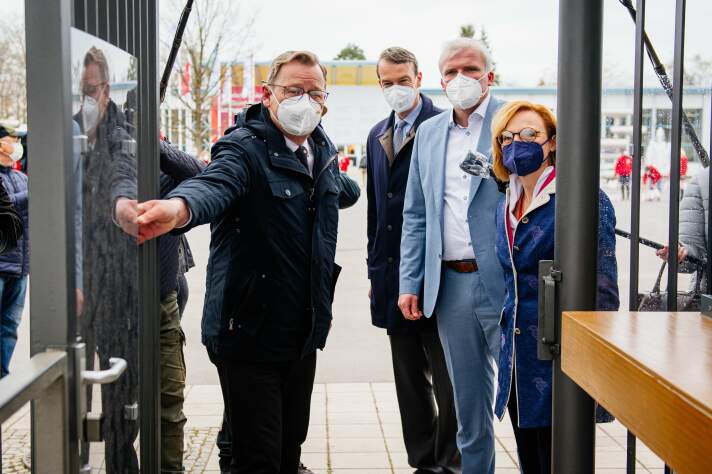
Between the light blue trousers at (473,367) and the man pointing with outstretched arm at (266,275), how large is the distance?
0.61m

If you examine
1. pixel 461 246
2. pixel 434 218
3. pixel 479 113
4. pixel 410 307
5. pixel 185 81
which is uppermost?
pixel 185 81

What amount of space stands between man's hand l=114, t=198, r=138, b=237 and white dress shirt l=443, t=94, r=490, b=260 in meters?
1.68

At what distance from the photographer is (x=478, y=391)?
356 cm

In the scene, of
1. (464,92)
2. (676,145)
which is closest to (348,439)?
(464,92)

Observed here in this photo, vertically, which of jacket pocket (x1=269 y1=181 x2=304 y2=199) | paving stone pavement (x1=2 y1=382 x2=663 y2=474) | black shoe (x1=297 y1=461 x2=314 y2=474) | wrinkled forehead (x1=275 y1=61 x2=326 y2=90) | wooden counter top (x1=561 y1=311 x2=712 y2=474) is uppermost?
wrinkled forehead (x1=275 y1=61 x2=326 y2=90)

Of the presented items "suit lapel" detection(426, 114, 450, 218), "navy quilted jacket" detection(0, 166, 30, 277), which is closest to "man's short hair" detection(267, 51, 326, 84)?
"suit lapel" detection(426, 114, 450, 218)

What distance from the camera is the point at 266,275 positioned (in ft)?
10.5

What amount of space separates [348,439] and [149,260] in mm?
2520

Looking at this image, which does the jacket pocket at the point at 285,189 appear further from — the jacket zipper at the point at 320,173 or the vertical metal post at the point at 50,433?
the vertical metal post at the point at 50,433

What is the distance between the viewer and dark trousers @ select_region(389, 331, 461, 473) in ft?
13.3

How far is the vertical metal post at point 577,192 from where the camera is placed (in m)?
2.08

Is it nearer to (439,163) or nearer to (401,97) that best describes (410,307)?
(439,163)

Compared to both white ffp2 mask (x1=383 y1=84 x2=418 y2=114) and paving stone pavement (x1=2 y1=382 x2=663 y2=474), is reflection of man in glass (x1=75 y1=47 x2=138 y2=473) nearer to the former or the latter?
paving stone pavement (x1=2 y1=382 x2=663 y2=474)

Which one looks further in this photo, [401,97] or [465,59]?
[401,97]
